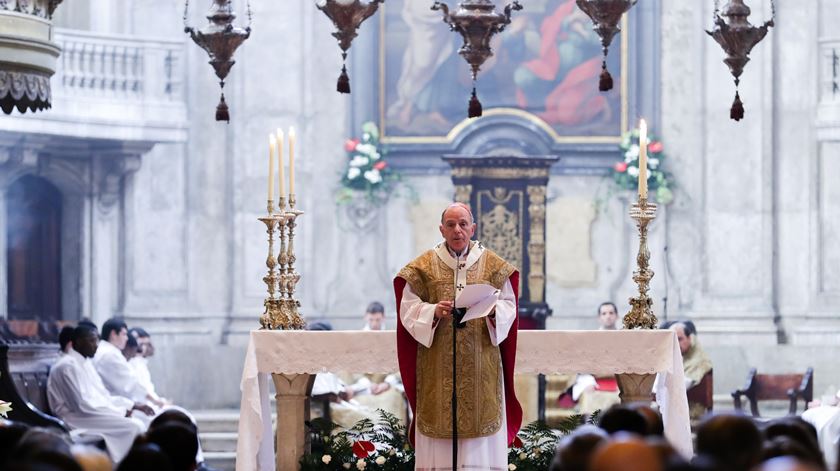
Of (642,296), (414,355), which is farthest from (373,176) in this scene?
(414,355)

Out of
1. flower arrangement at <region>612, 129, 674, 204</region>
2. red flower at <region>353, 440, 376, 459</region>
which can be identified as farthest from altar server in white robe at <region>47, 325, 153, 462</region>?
flower arrangement at <region>612, 129, 674, 204</region>

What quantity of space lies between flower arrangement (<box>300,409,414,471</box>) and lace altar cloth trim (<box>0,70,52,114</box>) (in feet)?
9.14

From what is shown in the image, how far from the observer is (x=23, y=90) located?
10.5m

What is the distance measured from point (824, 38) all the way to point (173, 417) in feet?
45.9

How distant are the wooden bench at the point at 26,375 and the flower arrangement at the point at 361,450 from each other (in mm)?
2387

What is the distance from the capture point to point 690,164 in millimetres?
18266

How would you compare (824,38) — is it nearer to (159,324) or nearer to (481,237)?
(481,237)

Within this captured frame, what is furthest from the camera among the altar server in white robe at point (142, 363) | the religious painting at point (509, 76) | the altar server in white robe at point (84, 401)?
the religious painting at point (509, 76)

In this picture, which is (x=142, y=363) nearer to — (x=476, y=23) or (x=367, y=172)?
(x=367, y=172)

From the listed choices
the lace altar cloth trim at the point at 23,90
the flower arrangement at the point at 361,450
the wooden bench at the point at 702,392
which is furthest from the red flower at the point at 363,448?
the wooden bench at the point at 702,392

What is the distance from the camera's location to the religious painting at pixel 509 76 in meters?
18.4

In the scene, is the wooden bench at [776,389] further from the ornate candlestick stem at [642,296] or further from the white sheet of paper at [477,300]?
the white sheet of paper at [477,300]

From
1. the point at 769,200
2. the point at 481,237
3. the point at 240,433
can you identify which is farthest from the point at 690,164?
the point at 240,433

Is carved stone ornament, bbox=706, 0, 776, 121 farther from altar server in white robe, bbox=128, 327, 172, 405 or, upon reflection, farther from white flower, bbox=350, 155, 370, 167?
white flower, bbox=350, 155, 370, 167
